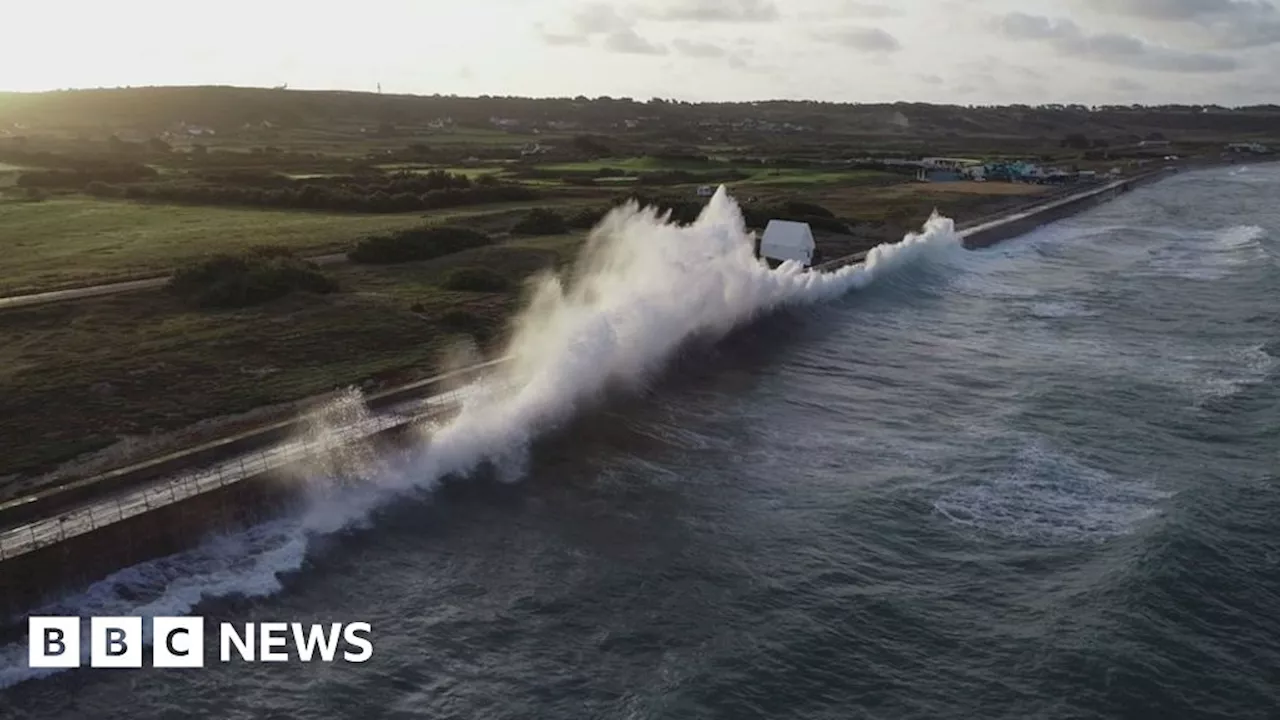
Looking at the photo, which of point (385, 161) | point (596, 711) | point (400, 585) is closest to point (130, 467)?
point (400, 585)

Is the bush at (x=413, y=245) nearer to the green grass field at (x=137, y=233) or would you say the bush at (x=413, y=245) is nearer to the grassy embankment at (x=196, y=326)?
the grassy embankment at (x=196, y=326)

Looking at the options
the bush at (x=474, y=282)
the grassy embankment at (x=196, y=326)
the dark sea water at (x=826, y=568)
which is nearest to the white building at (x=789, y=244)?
the grassy embankment at (x=196, y=326)

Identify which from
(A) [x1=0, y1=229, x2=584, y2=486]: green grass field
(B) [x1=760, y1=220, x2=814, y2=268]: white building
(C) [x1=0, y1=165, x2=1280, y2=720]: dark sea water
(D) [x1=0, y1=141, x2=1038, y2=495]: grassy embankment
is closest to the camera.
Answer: (C) [x1=0, y1=165, x2=1280, y2=720]: dark sea water

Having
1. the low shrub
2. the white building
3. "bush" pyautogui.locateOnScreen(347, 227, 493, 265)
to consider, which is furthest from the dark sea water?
the low shrub

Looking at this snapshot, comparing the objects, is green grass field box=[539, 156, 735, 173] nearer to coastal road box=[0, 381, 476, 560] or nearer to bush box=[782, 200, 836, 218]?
bush box=[782, 200, 836, 218]

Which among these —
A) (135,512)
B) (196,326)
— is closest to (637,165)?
(196,326)

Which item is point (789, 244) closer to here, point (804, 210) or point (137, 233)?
point (804, 210)
